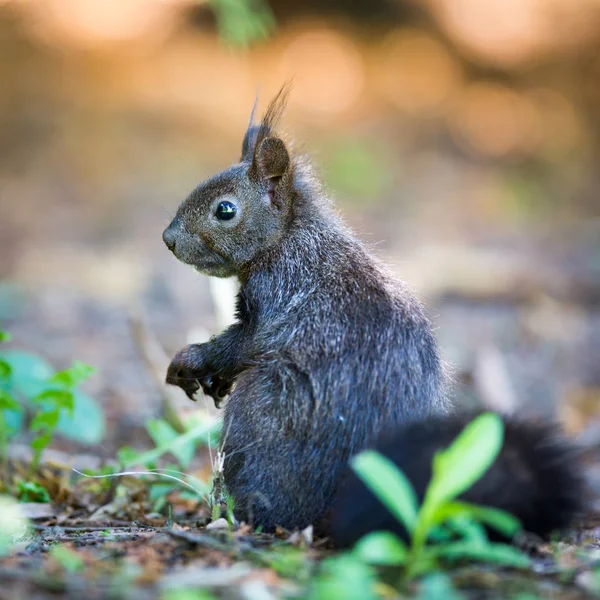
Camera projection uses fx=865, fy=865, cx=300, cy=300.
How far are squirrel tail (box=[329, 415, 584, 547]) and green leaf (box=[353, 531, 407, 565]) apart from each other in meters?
0.28

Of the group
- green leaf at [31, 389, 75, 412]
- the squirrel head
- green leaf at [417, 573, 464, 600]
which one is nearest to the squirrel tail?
green leaf at [417, 573, 464, 600]

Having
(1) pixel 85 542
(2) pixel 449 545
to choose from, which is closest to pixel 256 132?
(1) pixel 85 542

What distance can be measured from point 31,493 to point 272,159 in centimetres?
215

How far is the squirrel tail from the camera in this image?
288 cm

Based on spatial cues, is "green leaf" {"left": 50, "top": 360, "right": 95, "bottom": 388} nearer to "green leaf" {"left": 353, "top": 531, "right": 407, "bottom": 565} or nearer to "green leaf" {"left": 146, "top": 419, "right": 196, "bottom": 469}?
"green leaf" {"left": 146, "top": 419, "right": 196, "bottom": 469}

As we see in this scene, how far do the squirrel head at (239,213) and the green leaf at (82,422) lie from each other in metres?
1.17

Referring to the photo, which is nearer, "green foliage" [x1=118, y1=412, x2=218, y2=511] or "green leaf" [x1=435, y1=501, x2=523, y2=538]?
"green leaf" [x1=435, y1=501, x2=523, y2=538]

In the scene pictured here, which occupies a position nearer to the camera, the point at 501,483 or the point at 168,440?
the point at 501,483

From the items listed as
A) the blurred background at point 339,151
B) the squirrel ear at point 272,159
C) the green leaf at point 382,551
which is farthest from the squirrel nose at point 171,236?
the blurred background at point 339,151

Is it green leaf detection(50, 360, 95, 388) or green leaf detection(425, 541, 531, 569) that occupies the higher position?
green leaf detection(50, 360, 95, 388)

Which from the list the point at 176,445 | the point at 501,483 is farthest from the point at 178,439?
the point at 501,483

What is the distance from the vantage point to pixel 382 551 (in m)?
2.49

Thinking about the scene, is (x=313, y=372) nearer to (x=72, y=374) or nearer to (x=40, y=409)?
(x=72, y=374)

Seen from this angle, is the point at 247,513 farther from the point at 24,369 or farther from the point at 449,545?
the point at 24,369
